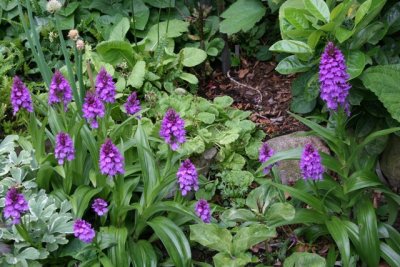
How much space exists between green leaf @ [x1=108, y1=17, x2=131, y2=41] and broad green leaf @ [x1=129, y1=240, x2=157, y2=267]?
1.91 meters

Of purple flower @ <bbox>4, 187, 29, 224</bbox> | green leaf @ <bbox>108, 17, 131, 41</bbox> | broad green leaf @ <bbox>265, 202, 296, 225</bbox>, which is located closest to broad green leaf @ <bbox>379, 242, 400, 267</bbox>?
broad green leaf @ <bbox>265, 202, 296, 225</bbox>

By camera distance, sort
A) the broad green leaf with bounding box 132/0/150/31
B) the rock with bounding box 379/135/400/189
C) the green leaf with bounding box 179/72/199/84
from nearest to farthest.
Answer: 1. the rock with bounding box 379/135/400/189
2. the green leaf with bounding box 179/72/199/84
3. the broad green leaf with bounding box 132/0/150/31

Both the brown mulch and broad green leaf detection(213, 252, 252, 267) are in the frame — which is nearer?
broad green leaf detection(213, 252, 252, 267)

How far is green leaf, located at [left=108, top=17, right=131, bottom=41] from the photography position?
4.55m

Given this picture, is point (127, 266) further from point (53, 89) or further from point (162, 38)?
point (162, 38)

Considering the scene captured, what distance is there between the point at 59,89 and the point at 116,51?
1350mm

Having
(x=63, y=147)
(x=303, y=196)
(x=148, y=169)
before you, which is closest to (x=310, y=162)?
(x=303, y=196)

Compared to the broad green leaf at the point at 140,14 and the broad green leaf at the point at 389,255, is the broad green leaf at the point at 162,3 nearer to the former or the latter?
the broad green leaf at the point at 140,14

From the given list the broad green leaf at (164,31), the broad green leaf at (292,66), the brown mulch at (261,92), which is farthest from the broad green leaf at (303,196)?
the broad green leaf at (164,31)

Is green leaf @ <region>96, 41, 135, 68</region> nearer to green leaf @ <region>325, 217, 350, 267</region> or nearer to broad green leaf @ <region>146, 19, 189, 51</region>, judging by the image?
broad green leaf @ <region>146, 19, 189, 51</region>

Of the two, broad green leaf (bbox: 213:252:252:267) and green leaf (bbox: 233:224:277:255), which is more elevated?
green leaf (bbox: 233:224:277:255)

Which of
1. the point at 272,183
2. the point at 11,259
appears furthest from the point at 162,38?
the point at 11,259

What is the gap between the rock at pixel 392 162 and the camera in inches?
143

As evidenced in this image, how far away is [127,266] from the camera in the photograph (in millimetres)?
3031
